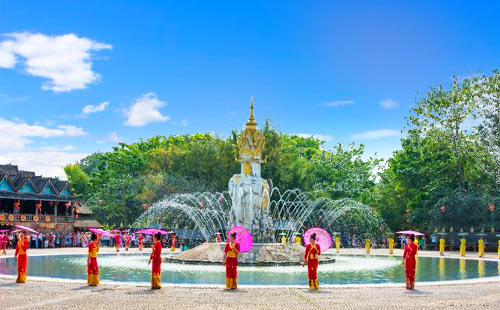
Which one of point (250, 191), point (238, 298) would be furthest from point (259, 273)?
point (250, 191)

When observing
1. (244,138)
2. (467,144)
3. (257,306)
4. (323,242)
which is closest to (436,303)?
(257,306)

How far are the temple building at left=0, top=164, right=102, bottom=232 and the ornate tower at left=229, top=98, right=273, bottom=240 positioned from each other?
Result: 3340cm

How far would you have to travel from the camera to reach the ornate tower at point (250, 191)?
32.1m

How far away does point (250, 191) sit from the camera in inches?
1266

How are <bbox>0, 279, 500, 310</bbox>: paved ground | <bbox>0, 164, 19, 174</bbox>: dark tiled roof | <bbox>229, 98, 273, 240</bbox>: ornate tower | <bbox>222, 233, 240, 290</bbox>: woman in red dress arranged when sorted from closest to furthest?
1. <bbox>0, 279, 500, 310</bbox>: paved ground
2. <bbox>222, 233, 240, 290</bbox>: woman in red dress
3. <bbox>229, 98, 273, 240</bbox>: ornate tower
4. <bbox>0, 164, 19, 174</bbox>: dark tiled roof

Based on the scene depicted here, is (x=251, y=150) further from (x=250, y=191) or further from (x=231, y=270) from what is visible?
(x=231, y=270)

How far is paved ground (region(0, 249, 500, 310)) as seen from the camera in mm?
13820

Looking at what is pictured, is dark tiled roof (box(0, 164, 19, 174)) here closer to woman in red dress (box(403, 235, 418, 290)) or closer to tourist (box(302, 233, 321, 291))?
tourist (box(302, 233, 321, 291))

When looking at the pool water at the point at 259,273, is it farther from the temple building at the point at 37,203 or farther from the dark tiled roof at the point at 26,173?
the dark tiled roof at the point at 26,173

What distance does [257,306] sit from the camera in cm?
1380

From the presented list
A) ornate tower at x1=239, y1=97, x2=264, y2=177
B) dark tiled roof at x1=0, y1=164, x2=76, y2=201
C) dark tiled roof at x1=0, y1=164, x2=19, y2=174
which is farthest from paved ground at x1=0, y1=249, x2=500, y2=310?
dark tiled roof at x1=0, y1=164, x2=19, y2=174

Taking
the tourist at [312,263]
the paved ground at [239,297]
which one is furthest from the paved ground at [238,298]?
the tourist at [312,263]

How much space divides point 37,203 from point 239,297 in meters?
51.5

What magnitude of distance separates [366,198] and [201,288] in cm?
5859
